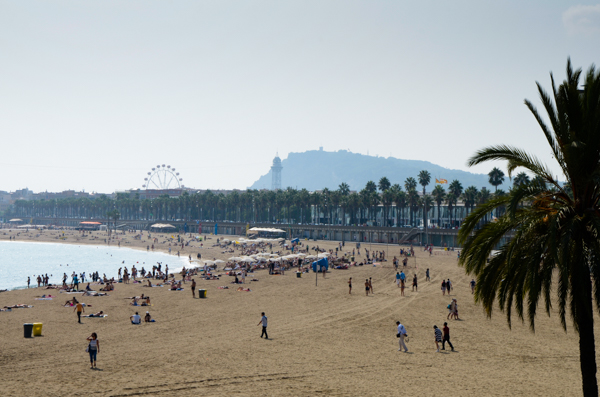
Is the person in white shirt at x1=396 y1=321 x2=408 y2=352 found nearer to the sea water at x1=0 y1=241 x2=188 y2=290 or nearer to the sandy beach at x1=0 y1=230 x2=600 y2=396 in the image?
the sandy beach at x1=0 y1=230 x2=600 y2=396

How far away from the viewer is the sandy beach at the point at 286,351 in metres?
15.4

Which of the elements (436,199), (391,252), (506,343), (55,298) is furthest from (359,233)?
(506,343)

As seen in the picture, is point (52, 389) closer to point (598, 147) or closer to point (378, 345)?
point (378, 345)

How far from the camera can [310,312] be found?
28.4 meters

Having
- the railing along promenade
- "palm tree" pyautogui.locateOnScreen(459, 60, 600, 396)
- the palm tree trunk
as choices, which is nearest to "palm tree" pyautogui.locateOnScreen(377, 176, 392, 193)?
the railing along promenade

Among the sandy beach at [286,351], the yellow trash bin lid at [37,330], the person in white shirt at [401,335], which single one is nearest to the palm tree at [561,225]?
the sandy beach at [286,351]

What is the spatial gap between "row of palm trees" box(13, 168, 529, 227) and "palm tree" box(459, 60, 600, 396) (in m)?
61.9

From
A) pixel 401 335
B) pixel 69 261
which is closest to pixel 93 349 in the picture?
pixel 401 335

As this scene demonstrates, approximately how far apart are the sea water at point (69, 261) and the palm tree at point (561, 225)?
55659 millimetres

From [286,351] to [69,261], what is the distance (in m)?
76.4

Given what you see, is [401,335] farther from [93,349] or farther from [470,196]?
[470,196]

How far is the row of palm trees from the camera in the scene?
95312 mm

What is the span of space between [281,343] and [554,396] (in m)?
10.7

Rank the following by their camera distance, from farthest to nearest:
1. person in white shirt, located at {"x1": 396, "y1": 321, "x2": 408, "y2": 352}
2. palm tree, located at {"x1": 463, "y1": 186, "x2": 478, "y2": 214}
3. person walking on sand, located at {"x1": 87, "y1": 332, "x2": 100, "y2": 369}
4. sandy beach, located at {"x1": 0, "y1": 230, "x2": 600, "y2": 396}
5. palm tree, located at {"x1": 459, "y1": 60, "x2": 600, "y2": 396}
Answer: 1. palm tree, located at {"x1": 463, "y1": 186, "x2": 478, "y2": 214}
2. person in white shirt, located at {"x1": 396, "y1": 321, "x2": 408, "y2": 352}
3. person walking on sand, located at {"x1": 87, "y1": 332, "x2": 100, "y2": 369}
4. sandy beach, located at {"x1": 0, "y1": 230, "x2": 600, "y2": 396}
5. palm tree, located at {"x1": 459, "y1": 60, "x2": 600, "y2": 396}
